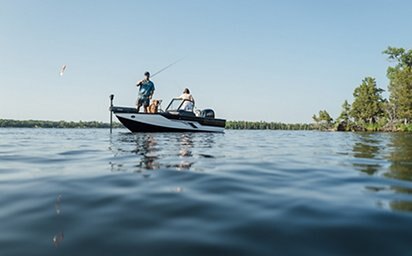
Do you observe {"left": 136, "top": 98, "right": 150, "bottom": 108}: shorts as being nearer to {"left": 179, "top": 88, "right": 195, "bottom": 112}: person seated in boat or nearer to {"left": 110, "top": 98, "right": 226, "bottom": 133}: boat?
{"left": 110, "top": 98, "right": 226, "bottom": 133}: boat

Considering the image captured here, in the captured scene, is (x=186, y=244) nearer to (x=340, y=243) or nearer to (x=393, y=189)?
(x=340, y=243)

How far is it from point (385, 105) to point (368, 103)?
538 cm

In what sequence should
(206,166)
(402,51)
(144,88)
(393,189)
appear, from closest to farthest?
(393,189) → (206,166) → (144,88) → (402,51)

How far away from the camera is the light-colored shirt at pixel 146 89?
16375 mm

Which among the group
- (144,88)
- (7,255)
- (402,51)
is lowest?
(7,255)

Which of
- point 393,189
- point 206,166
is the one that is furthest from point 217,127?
point 393,189

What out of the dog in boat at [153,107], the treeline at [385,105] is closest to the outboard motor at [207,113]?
the dog in boat at [153,107]

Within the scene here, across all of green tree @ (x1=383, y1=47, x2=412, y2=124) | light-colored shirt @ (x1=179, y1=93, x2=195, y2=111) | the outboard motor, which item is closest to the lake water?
light-colored shirt @ (x1=179, y1=93, x2=195, y2=111)

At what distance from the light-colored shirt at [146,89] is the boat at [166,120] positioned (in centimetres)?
101

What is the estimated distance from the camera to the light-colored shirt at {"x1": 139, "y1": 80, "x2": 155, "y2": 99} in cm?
1638

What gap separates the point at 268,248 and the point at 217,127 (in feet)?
61.2

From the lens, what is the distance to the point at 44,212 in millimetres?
2326

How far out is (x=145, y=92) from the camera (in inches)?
651

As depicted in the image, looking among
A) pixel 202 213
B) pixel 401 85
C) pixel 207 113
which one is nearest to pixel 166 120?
pixel 207 113
